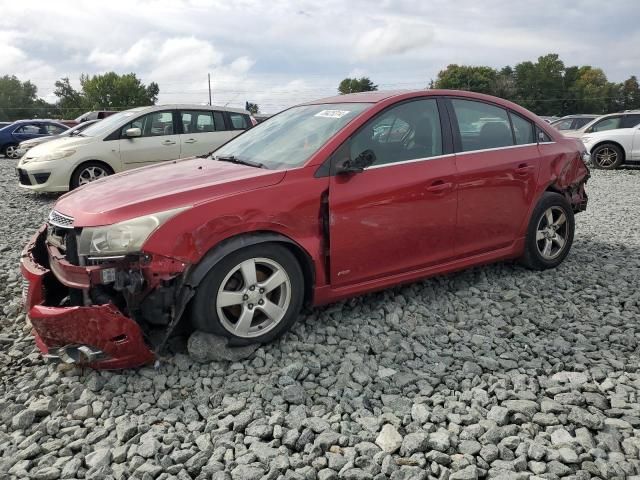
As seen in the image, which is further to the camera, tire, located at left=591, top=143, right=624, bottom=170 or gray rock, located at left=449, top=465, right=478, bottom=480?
tire, located at left=591, top=143, right=624, bottom=170

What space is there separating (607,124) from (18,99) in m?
103

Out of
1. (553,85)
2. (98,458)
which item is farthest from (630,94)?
(98,458)

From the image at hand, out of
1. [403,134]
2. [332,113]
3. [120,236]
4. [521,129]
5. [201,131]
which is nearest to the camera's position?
[120,236]

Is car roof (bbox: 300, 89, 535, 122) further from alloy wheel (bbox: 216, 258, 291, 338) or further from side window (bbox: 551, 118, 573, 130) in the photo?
side window (bbox: 551, 118, 573, 130)

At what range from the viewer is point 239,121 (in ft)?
37.1

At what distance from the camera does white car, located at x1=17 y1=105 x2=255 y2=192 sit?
369 inches

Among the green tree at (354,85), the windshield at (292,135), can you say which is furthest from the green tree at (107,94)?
the windshield at (292,135)

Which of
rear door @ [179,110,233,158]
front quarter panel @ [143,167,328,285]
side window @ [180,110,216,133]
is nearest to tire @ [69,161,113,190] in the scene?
rear door @ [179,110,233,158]

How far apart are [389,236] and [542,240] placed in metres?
1.91

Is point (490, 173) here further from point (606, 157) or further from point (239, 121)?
point (606, 157)

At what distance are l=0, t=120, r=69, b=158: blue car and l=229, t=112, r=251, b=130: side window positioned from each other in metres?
11.6

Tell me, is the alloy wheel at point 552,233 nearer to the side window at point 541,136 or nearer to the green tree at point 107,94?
the side window at point 541,136

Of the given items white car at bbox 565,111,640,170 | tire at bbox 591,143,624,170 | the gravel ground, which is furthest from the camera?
tire at bbox 591,143,624,170

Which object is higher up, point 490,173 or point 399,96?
point 399,96
